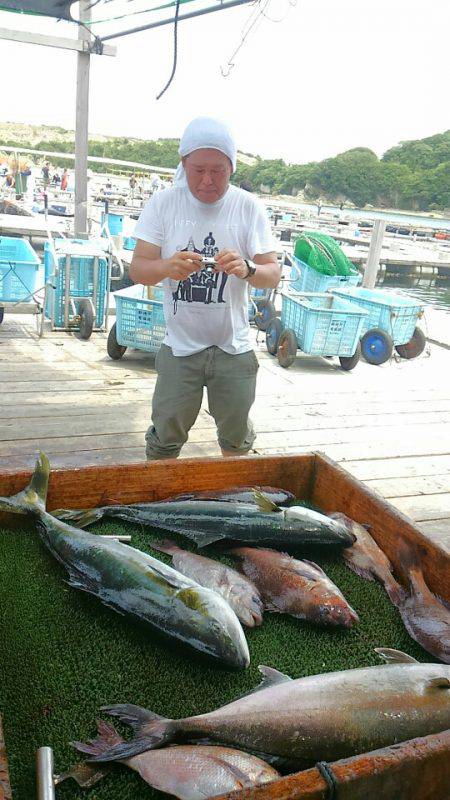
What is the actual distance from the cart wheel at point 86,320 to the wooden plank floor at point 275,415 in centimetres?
16

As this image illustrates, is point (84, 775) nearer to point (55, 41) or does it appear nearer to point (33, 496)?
point (33, 496)

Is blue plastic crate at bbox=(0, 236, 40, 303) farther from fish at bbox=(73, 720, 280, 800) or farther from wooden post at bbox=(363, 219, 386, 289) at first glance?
fish at bbox=(73, 720, 280, 800)

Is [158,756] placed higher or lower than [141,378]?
higher

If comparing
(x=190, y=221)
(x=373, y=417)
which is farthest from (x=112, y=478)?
(x=373, y=417)

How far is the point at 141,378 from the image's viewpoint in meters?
6.66

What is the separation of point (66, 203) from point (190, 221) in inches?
1376

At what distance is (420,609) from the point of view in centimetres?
181

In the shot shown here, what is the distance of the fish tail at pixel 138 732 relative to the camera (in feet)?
4.12

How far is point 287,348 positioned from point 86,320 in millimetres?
2786

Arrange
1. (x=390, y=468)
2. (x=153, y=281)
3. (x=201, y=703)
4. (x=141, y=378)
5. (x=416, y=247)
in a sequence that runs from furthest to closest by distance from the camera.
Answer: (x=416, y=247) → (x=141, y=378) → (x=390, y=468) → (x=153, y=281) → (x=201, y=703)

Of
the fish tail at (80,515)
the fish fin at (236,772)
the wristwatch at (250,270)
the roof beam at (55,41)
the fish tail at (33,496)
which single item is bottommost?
the fish tail at (80,515)

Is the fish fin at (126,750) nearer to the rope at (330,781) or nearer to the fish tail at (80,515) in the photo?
the rope at (330,781)

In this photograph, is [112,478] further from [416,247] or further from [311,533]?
[416,247]

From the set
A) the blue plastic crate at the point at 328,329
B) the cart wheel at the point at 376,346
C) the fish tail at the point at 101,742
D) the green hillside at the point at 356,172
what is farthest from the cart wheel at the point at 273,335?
the green hillside at the point at 356,172
